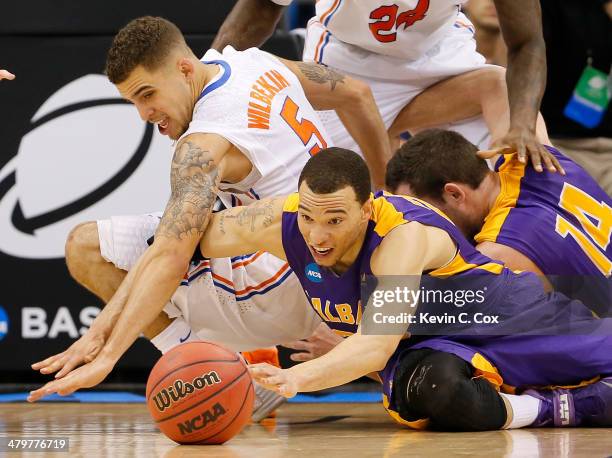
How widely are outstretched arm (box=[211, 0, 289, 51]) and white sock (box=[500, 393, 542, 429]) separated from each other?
8.28 feet

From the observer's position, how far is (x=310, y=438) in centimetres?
441

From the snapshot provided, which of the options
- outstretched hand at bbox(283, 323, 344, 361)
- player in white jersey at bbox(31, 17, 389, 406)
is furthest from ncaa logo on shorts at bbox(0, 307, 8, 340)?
outstretched hand at bbox(283, 323, 344, 361)

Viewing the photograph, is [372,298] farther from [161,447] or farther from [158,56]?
[158,56]

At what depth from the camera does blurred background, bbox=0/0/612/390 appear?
21.7ft

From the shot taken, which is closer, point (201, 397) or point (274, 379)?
point (274, 379)

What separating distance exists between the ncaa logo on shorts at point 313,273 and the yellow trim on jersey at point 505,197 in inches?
40.7

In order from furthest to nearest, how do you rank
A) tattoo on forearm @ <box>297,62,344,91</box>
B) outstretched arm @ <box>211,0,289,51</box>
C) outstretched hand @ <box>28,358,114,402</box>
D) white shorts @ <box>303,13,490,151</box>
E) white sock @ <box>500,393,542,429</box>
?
white shorts @ <box>303,13,490,151</box>
outstretched arm @ <box>211,0,289,51</box>
tattoo on forearm @ <box>297,62,344,91</box>
white sock @ <box>500,393,542,429</box>
outstretched hand @ <box>28,358,114,402</box>

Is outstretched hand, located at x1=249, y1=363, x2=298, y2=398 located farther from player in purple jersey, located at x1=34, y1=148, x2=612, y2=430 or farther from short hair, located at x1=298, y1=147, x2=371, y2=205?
short hair, located at x1=298, y1=147, x2=371, y2=205

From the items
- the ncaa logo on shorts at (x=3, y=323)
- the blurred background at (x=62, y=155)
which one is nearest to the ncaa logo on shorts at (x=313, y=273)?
the blurred background at (x=62, y=155)

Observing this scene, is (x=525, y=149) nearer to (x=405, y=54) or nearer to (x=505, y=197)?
(x=505, y=197)

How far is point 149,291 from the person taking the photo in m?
4.77

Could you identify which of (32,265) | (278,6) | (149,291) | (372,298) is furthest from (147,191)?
(372,298)

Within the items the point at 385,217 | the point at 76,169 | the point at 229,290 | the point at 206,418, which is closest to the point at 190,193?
the point at 229,290

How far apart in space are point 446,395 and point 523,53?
2.01 metres
